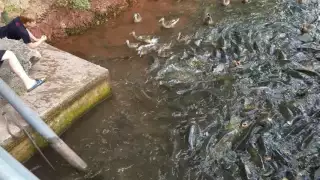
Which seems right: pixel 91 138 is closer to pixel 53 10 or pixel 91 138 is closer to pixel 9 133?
pixel 9 133

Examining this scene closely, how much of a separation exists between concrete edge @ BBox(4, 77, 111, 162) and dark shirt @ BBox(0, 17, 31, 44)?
1.58 meters

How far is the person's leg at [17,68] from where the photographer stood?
5.86m

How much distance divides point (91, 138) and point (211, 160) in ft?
7.22

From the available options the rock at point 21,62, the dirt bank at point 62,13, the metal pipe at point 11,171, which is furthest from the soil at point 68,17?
the metal pipe at point 11,171

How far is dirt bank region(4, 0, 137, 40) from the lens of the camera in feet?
28.9

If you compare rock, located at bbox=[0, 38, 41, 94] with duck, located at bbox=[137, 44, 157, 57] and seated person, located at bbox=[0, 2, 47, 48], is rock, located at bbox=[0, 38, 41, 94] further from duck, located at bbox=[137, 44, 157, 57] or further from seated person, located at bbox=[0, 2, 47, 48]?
duck, located at bbox=[137, 44, 157, 57]

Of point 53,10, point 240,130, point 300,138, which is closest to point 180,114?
point 240,130

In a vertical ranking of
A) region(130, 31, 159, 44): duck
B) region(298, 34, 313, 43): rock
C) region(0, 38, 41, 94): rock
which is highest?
region(0, 38, 41, 94): rock

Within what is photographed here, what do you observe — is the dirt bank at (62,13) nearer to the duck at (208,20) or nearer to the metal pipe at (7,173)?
the duck at (208,20)

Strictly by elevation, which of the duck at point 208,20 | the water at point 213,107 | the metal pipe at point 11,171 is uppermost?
the metal pipe at point 11,171

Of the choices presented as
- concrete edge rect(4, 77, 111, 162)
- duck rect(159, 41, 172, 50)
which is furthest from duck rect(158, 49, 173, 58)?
concrete edge rect(4, 77, 111, 162)

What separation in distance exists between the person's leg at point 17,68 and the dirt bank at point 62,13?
9.63ft

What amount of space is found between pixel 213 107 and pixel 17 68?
3569 millimetres

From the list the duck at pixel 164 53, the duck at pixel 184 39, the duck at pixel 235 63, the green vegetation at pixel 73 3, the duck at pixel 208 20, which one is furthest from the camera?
the green vegetation at pixel 73 3
